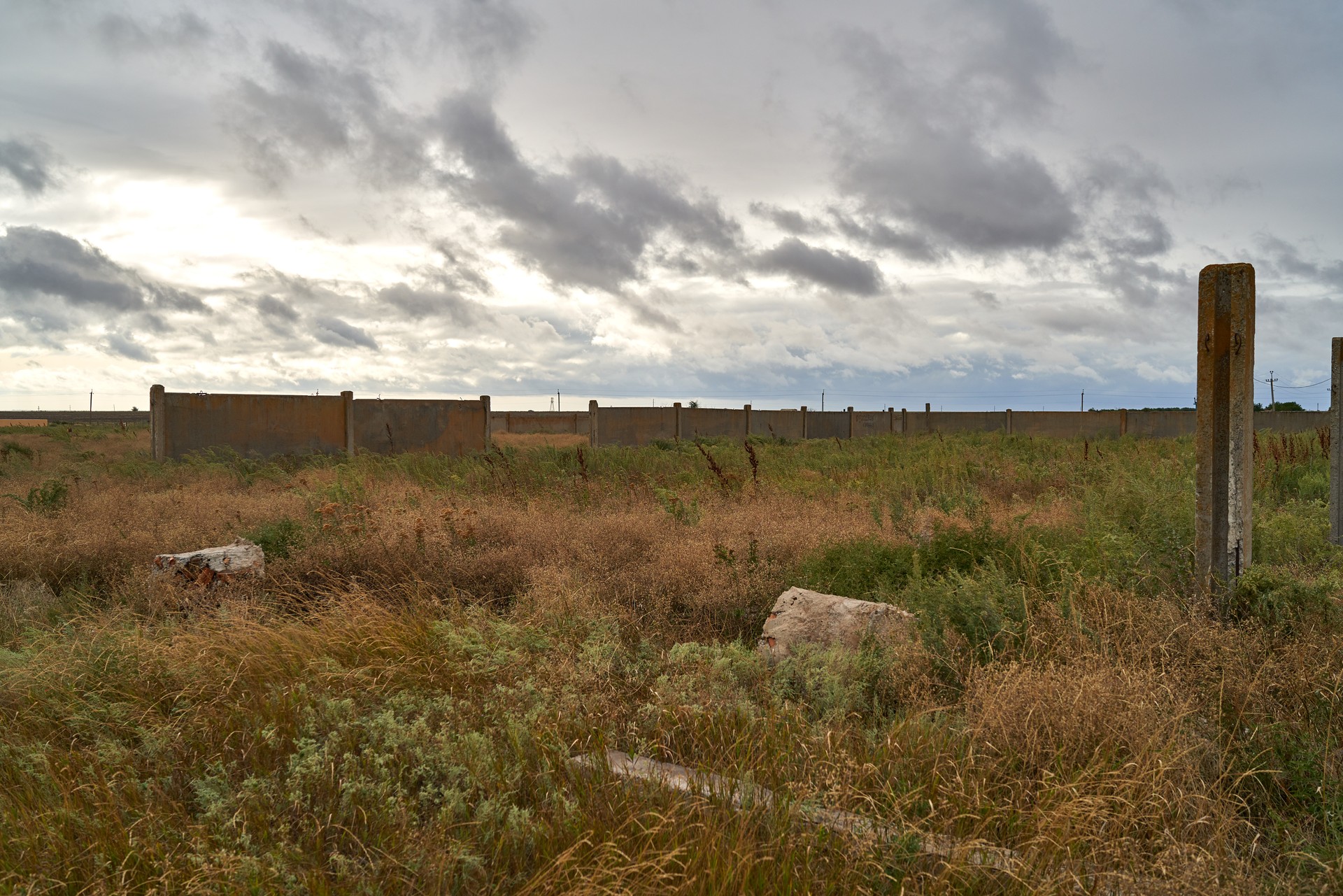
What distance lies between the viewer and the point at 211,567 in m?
6.20

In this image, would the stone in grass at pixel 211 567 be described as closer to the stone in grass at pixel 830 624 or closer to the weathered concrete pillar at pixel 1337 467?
the stone in grass at pixel 830 624

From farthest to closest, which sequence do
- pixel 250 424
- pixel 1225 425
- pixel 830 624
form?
pixel 250 424
pixel 1225 425
pixel 830 624

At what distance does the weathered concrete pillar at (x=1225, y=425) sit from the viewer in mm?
4609

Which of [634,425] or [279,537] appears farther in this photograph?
[634,425]

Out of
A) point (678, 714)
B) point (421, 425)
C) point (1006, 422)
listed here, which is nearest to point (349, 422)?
point (421, 425)

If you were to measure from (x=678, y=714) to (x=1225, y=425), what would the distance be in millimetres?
3642

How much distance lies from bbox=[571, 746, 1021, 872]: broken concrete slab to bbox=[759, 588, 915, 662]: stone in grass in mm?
1510

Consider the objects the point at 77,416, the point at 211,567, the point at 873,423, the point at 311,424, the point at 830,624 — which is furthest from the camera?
the point at 77,416

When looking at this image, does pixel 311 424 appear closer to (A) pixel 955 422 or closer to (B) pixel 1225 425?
(B) pixel 1225 425

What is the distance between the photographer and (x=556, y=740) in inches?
119

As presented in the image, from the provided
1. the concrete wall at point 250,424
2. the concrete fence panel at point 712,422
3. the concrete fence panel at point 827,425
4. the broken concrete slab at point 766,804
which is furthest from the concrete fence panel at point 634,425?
the broken concrete slab at point 766,804

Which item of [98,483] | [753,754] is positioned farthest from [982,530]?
[98,483]

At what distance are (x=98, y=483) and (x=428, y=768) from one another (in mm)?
12373

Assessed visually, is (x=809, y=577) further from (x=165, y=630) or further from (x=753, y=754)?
(x=165, y=630)
